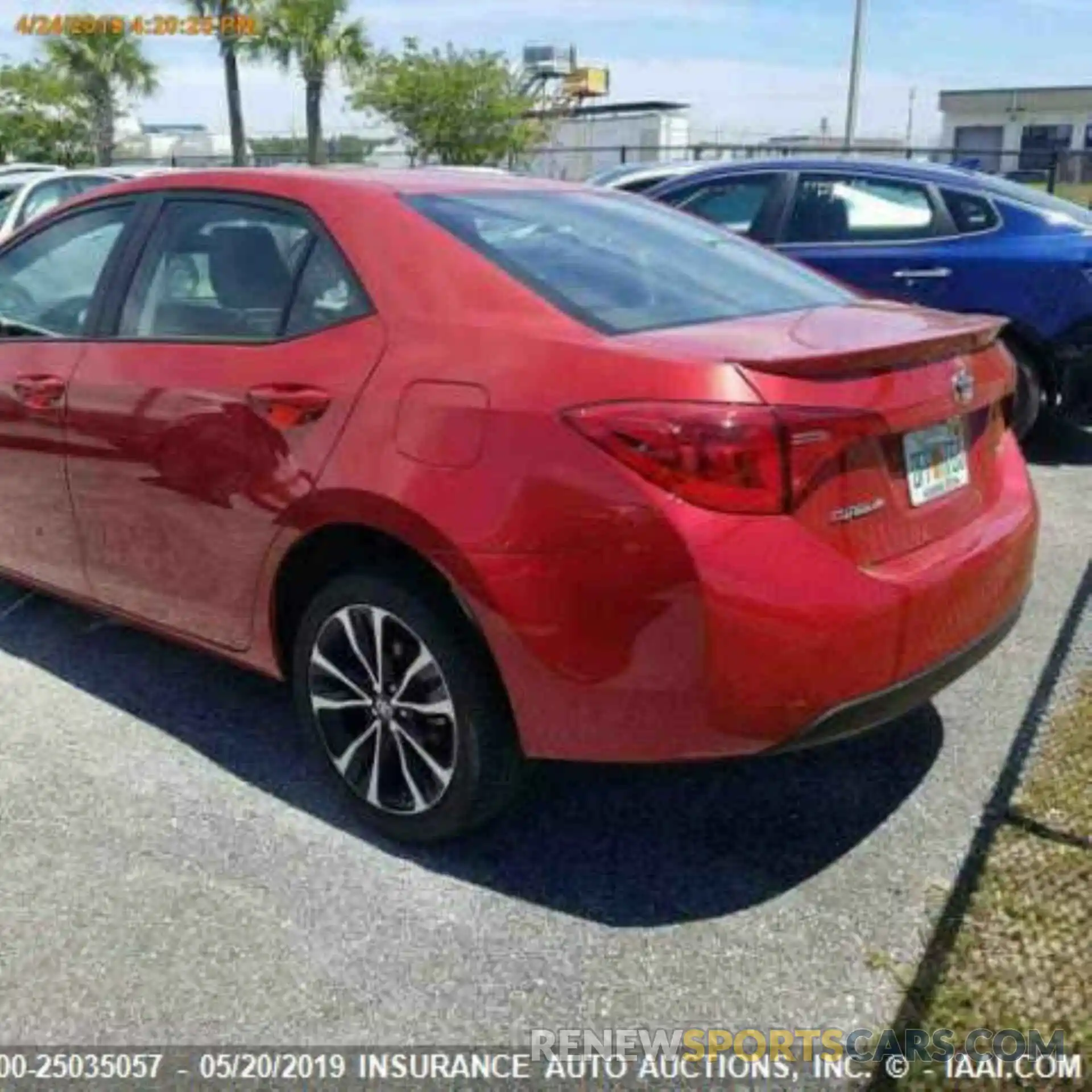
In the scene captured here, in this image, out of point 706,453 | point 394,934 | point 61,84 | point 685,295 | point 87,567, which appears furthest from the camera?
point 61,84

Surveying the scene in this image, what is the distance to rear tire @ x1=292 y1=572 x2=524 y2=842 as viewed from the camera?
109 inches

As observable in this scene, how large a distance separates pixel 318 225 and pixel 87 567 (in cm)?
139

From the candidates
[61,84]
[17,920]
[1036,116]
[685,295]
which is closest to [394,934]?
[17,920]

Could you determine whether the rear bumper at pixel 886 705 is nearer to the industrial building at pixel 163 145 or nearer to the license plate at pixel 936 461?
the license plate at pixel 936 461

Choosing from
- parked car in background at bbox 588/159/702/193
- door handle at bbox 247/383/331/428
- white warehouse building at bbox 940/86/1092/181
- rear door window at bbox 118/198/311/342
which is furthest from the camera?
white warehouse building at bbox 940/86/1092/181

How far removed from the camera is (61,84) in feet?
122

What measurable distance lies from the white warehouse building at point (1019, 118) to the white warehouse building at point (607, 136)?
71.8 ft

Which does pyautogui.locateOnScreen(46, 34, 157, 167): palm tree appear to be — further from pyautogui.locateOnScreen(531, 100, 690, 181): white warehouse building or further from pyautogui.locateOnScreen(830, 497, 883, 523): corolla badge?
pyautogui.locateOnScreen(830, 497, 883, 523): corolla badge

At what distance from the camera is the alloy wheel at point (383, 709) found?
2865 millimetres

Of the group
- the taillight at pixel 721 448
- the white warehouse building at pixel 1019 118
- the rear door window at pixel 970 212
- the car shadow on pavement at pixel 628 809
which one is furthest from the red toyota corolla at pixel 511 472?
the white warehouse building at pixel 1019 118

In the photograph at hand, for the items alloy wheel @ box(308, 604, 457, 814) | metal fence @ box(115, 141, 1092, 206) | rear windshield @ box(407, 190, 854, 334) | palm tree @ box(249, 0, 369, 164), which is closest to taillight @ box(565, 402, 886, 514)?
rear windshield @ box(407, 190, 854, 334)

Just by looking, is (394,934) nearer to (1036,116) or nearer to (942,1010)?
(942,1010)

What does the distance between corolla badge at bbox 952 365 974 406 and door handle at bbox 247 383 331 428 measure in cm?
148

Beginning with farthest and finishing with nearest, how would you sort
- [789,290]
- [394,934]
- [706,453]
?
[789,290] → [394,934] → [706,453]
